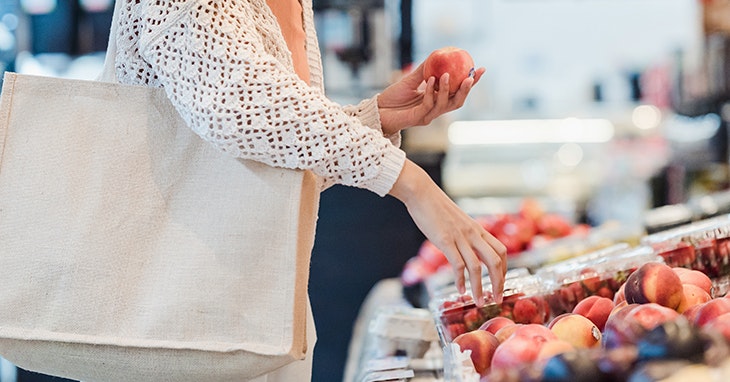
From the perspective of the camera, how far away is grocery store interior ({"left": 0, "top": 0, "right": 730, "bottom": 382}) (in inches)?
130

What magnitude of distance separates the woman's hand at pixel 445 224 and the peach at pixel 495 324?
22 centimetres

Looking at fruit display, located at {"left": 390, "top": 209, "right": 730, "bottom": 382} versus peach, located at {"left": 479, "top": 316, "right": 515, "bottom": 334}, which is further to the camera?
peach, located at {"left": 479, "top": 316, "right": 515, "bottom": 334}

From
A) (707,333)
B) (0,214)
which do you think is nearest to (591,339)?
(707,333)

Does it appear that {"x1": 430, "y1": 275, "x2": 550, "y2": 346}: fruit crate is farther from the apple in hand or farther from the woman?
the apple in hand

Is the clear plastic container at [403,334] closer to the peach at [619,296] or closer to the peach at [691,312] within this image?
the peach at [619,296]

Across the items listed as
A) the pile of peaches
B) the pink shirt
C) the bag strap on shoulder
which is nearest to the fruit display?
the pile of peaches

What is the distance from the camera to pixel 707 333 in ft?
2.85

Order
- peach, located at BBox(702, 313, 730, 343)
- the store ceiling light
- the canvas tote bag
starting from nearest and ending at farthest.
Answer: peach, located at BBox(702, 313, 730, 343), the canvas tote bag, the store ceiling light

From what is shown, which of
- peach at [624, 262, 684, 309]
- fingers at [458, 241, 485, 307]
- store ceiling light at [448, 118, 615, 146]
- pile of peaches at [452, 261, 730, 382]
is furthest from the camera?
store ceiling light at [448, 118, 615, 146]

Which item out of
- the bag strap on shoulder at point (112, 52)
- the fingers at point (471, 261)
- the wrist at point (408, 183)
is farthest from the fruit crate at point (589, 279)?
the bag strap on shoulder at point (112, 52)

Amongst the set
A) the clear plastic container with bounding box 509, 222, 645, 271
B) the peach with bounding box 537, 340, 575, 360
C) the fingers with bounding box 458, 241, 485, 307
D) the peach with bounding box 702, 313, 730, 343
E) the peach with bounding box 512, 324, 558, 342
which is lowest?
the clear plastic container with bounding box 509, 222, 645, 271

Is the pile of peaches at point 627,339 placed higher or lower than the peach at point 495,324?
higher

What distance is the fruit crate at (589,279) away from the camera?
1.72 metres

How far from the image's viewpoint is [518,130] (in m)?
6.40
